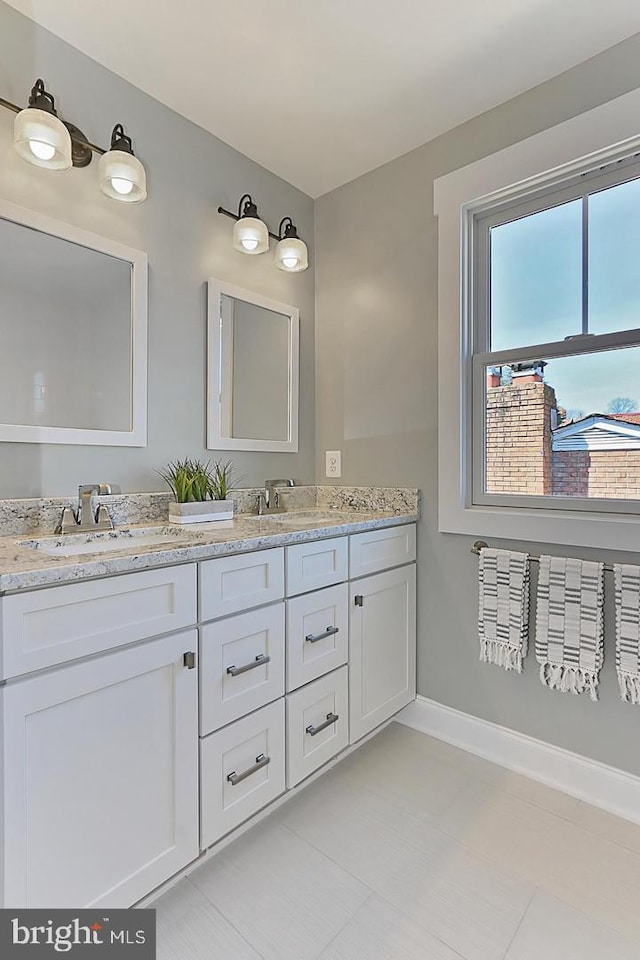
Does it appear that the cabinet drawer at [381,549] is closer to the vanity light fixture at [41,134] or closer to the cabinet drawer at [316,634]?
the cabinet drawer at [316,634]

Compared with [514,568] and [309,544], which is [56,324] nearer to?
[309,544]

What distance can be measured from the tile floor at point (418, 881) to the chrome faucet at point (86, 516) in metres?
1.01

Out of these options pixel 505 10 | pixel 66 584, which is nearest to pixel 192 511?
pixel 66 584

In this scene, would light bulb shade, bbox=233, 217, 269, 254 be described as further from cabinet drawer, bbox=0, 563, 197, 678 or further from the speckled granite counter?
cabinet drawer, bbox=0, 563, 197, 678

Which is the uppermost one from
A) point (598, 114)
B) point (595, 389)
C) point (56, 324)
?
point (598, 114)

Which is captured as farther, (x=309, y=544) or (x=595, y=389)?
(x=595, y=389)

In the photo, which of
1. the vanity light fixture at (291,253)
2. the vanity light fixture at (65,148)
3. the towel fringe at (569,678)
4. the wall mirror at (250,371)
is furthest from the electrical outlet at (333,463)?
the vanity light fixture at (65,148)

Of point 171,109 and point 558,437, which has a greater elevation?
point 171,109

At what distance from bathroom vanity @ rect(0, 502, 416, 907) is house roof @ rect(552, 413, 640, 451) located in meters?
0.82

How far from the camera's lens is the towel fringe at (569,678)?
162cm

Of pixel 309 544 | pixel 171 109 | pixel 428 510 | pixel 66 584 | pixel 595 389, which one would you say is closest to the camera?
pixel 66 584

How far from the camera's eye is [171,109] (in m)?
1.82

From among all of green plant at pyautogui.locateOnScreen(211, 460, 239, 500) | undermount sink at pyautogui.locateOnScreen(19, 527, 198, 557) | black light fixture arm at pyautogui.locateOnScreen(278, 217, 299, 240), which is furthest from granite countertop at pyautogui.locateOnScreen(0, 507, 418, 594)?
black light fixture arm at pyautogui.locateOnScreen(278, 217, 299, 240)

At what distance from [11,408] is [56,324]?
0.30 metres
